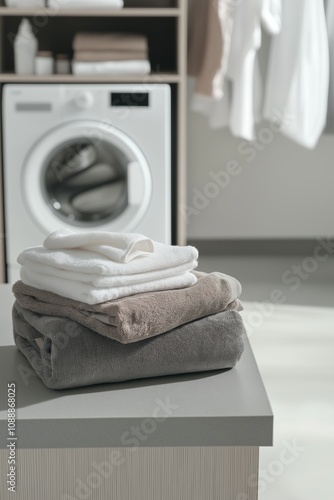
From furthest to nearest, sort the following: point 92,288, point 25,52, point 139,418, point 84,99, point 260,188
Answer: point 260,188 < point 25,52 < point 84,99 < point 92,288 < point 139,418

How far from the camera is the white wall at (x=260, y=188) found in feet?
12.7

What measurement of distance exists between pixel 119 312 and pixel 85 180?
2248 millimetres

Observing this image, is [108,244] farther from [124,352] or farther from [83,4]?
Answer: [83,4]

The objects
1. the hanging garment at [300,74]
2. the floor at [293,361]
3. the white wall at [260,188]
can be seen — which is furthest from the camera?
the white wall at [260,188]

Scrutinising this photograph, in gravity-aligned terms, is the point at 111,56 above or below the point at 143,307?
above

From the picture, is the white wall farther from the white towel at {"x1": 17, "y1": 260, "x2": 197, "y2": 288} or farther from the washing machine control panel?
the white towel at {"x1": 17, "y1": 260, "x2": 197, "y2": 288}

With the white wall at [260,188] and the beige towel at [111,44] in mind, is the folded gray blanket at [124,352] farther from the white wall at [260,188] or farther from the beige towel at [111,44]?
the white wall at [260,188]

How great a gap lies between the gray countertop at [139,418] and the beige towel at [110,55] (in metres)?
2.36

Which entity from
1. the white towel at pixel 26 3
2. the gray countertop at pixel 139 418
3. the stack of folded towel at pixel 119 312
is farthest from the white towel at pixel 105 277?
the white towel at pixel 26 3

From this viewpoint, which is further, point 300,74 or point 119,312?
point 300,74

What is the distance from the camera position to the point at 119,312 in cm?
102

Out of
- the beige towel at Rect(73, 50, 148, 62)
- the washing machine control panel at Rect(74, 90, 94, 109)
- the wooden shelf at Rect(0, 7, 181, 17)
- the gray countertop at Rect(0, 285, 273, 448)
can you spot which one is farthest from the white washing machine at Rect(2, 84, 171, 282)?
the gray countertop at Rect(0, 285, 273, 448)

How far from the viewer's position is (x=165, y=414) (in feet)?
3.18

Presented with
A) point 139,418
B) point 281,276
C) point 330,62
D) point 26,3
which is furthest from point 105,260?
point 330,62
